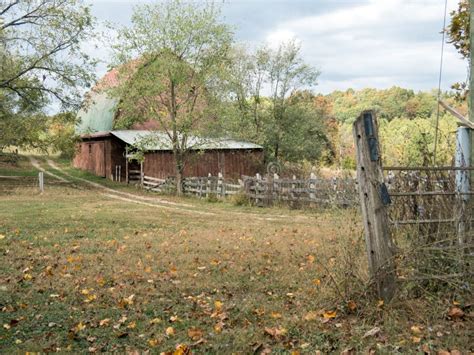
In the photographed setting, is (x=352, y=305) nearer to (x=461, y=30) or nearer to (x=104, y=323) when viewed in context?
(x=104, y=323)

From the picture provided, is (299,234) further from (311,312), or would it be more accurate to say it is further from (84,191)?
(84,191)

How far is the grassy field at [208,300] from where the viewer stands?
525cm

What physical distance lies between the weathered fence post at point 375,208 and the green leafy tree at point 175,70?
2377cm

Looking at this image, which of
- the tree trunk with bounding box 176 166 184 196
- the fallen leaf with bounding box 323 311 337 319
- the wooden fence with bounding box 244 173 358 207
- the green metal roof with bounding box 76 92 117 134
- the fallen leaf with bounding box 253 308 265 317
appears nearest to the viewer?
the fallen leaf with bounding box 323 311 337 319

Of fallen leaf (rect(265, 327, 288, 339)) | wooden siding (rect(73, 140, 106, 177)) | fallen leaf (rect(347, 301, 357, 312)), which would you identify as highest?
wooden siding (rect(73, 140, 106, 177))

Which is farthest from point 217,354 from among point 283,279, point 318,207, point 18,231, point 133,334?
point 318,207

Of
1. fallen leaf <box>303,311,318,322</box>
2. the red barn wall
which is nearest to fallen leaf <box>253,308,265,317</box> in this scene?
fallen leaf <box>303,311,318,322</box>

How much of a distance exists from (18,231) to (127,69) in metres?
18.9

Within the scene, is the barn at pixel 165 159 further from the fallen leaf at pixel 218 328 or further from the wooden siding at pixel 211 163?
the fallen leaf at pixel 218 328

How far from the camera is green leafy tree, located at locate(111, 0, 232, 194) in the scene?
2855 cm

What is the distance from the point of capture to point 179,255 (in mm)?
9617

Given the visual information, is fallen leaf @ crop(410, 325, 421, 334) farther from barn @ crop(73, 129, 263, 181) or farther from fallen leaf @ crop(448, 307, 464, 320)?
barn @ crop(73, 129, 263, 181)

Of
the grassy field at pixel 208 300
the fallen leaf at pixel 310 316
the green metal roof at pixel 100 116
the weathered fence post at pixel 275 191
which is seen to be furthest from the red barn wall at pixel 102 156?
the fallen leaf at pixel 310 316

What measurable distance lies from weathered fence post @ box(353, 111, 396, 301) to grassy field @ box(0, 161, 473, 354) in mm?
251
